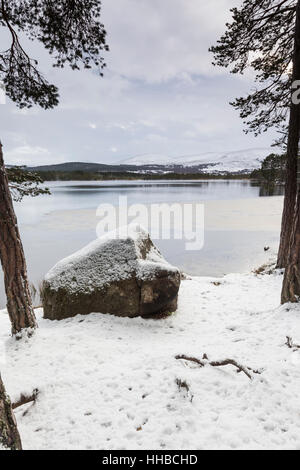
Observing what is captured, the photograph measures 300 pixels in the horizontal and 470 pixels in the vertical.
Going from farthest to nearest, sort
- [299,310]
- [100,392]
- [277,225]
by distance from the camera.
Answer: [277,225] < [299,310] < [100,392]

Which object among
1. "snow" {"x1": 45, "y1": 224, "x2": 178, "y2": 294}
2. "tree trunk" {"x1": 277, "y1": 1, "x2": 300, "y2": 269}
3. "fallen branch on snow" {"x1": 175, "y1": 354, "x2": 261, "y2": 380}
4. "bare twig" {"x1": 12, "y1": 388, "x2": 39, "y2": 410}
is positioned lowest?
"bare twig" {"x1": 12, "y1": 388, "x2": 39, "y2": 410}

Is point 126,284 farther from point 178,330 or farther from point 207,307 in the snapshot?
point 207,307

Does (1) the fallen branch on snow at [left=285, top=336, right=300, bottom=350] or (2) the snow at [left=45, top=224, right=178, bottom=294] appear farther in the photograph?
(2) the snow at [left=45, top=224, right=178, bottom=294]

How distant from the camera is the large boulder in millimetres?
5586

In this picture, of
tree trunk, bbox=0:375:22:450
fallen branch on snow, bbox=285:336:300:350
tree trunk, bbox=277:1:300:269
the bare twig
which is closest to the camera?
tree trunk, bbox=0:375:22:450

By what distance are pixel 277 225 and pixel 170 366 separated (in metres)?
19.6

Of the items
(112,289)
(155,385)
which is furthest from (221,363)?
(112,289)

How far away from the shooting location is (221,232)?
62.2 ft

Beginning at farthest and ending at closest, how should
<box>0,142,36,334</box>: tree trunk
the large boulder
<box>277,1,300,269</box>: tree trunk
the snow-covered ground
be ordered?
<box>277,1,300,269</box>: tree trunk < the large boulder < <box>0,142,36,334</box>: tree trunk < the snow-covered ground

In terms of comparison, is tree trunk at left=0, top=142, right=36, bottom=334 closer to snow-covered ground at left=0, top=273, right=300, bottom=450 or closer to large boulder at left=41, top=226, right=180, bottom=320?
snow-covered ground at left=0, top=273, right=300, bottom=450

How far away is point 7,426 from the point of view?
7.29ft

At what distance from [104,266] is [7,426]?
149 inches

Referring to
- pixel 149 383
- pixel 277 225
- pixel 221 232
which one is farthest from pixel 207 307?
pixel 277 225

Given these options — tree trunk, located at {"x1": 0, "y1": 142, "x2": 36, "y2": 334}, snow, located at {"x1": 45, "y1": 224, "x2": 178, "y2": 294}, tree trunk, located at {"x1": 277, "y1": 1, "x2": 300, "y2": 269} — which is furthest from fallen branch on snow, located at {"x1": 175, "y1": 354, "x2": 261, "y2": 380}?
tree trunk, located at {"x1": 277, "y1": 1, "x2": 300, "y2": 269}
